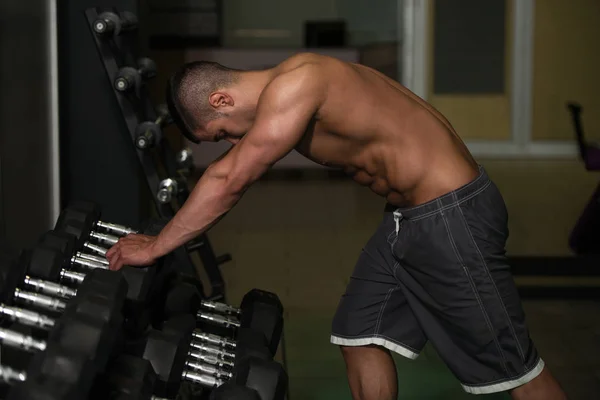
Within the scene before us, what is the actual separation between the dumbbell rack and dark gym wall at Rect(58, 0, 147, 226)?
0.47 m

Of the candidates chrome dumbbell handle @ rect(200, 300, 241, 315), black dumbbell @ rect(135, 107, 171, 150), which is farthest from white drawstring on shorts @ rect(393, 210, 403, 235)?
black dumbbell @ rect(135, 107, 171, 150)

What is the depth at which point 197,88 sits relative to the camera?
197cm

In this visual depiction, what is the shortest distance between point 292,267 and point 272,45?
3875 millimetres

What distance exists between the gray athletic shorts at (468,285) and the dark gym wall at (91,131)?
Result: 179 cm

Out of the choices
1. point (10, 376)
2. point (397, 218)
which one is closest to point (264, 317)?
point (397, 218)

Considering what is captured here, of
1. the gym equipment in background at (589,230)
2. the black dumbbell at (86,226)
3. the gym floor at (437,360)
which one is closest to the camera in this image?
the black dumbbell at (86,226)

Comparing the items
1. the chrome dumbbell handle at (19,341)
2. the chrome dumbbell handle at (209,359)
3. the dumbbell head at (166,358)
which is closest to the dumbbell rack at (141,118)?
the chrome dumbbell handle at (209,359)

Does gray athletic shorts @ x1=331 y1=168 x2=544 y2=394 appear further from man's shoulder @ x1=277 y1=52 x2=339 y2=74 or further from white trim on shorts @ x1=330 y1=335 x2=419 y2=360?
man's shoulder @ x1=277 y1=52 x2=339 y2=74

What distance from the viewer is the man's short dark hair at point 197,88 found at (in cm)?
197

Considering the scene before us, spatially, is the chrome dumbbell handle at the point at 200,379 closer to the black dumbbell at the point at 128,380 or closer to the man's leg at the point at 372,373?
the black dumbbell at the point at 128,380

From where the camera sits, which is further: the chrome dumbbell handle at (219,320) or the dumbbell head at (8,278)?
the chrome dumbbell handle at (219,320)

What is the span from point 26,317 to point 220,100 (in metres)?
0.61

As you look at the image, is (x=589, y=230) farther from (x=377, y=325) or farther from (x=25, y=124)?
(x=25, y=124)

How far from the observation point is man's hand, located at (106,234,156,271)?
1980 millimetres
